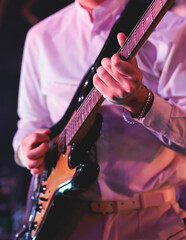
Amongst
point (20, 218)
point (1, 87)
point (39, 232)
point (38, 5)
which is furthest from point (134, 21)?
point (1, 87)

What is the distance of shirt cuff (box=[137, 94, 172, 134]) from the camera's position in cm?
77

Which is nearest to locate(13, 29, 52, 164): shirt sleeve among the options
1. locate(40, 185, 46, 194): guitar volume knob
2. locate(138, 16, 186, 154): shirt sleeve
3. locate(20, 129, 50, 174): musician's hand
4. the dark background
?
locate(20, 129, 50, 174): musician's hand

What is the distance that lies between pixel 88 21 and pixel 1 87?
347cm

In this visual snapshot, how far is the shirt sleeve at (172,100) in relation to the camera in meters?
0.79

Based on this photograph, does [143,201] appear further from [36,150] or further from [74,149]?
[36,150]

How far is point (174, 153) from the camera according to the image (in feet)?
3.20

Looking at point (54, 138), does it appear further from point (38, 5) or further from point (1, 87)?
point (1, 87)

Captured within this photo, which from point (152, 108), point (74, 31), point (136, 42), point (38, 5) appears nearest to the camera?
point (136, 42)

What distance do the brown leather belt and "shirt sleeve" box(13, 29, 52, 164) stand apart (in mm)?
561

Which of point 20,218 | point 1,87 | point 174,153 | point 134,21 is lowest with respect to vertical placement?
point 20,218

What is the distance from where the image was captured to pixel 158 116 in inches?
31.0

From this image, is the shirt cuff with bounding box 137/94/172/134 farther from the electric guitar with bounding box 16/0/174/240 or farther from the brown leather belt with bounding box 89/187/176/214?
the brown leather belt with bounding box 89/187/176/214

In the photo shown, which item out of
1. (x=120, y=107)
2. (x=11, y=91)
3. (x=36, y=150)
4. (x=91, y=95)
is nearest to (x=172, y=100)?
(x=120, y=107)

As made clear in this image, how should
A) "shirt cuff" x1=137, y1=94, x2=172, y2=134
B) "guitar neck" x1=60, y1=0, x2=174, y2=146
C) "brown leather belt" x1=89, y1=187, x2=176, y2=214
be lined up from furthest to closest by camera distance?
"brown leather belt" x1=89, y1=187, x2=176, y2=214
"shirt cuff" x1=137, y1=94, x2=172, y2=134
"guitar neck" x1=60, y1=0, x2=174, y2=146
